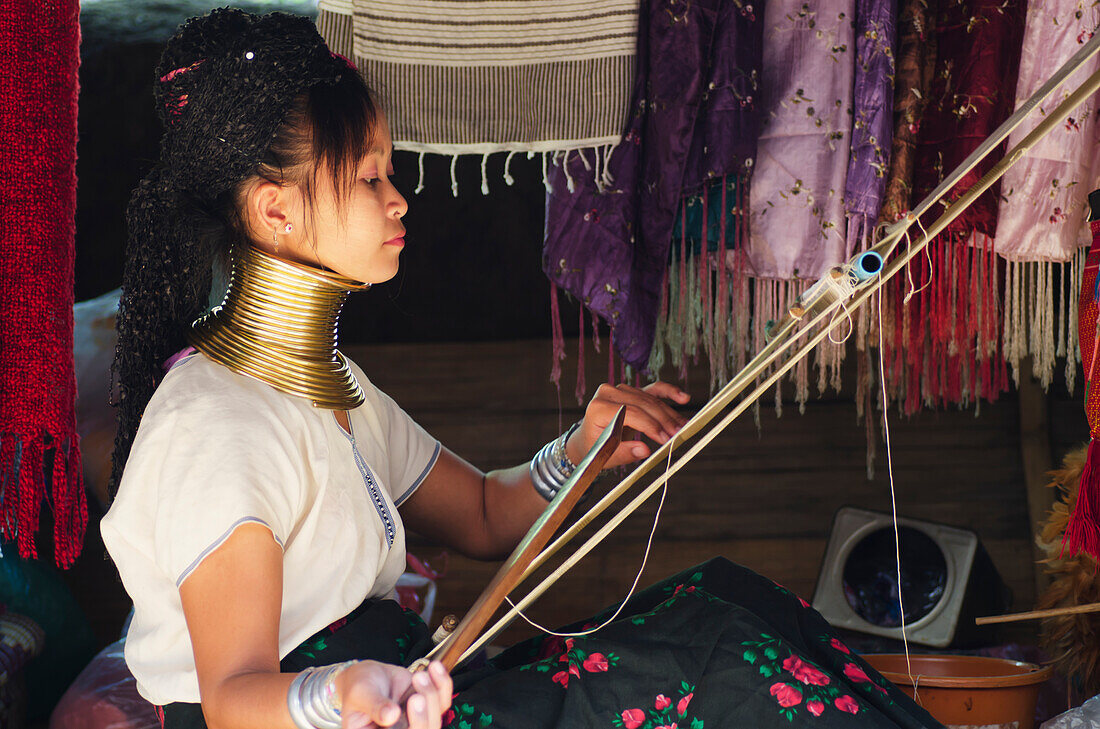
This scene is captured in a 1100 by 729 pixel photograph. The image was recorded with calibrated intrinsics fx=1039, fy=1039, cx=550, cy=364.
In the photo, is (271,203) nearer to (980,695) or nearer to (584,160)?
(584,160)

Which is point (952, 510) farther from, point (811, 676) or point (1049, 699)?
point (811, 676)

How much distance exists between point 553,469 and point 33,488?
0.79m

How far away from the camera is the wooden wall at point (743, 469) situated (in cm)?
280

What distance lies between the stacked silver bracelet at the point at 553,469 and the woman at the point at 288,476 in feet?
0.32

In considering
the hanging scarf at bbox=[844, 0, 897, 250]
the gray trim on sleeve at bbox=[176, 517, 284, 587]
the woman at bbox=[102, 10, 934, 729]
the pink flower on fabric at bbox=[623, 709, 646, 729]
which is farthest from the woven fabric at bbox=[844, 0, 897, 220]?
the gray trim on sleeve at bbox=[176, 517, 284, 587]

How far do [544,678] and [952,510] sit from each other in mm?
1879

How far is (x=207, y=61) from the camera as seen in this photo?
1372 millimetres

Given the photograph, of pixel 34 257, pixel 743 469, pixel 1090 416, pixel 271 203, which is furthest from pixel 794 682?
pixel 743 469

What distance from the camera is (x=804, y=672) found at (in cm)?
121

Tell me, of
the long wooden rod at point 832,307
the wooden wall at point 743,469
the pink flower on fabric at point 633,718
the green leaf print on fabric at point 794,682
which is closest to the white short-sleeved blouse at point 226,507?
the long wooden rod at point 832,307

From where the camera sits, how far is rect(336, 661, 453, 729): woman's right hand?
0.91 meters

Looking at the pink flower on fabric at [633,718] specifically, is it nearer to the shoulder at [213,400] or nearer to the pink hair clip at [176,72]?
the shoulder at [213,400]

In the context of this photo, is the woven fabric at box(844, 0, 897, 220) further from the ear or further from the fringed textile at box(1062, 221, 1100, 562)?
the ear

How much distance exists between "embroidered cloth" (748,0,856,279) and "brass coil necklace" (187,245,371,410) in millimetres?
872
